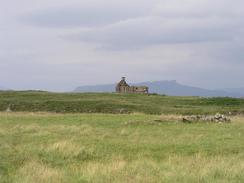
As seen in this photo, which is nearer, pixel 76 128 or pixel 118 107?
pixel 76 128

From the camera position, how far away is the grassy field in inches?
634

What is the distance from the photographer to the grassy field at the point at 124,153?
16109mm

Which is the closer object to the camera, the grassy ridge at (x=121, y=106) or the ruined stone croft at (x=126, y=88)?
the grassy ridge at (x=121, y=106)

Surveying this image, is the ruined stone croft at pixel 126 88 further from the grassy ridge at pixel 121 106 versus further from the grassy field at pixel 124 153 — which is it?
the grassy field at pixel 124 153

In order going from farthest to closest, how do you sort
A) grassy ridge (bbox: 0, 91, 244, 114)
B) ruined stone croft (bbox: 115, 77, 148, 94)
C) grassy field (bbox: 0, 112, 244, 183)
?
ruined stone croft (bbox: 115, 77, 148, 94) → grassy ridge (bbox: 0, 91, 244, 114) → grassy field (bbox: 0, 112, 244, 183)

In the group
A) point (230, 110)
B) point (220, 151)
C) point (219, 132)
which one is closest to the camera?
point (220, 151)

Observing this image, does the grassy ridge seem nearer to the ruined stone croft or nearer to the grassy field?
the grassy field

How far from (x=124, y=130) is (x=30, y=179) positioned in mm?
17197

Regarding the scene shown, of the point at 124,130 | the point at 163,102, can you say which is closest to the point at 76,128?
the point at 124,130

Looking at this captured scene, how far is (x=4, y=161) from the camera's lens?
19.5 meters

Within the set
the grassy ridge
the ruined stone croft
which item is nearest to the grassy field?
the grassy ridge

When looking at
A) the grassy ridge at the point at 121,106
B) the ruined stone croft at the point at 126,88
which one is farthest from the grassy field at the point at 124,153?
the ruined stone croft at the point at 126,88

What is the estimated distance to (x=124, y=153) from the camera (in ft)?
74.1

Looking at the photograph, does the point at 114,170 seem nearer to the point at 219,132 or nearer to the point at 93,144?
the point at 93,144
